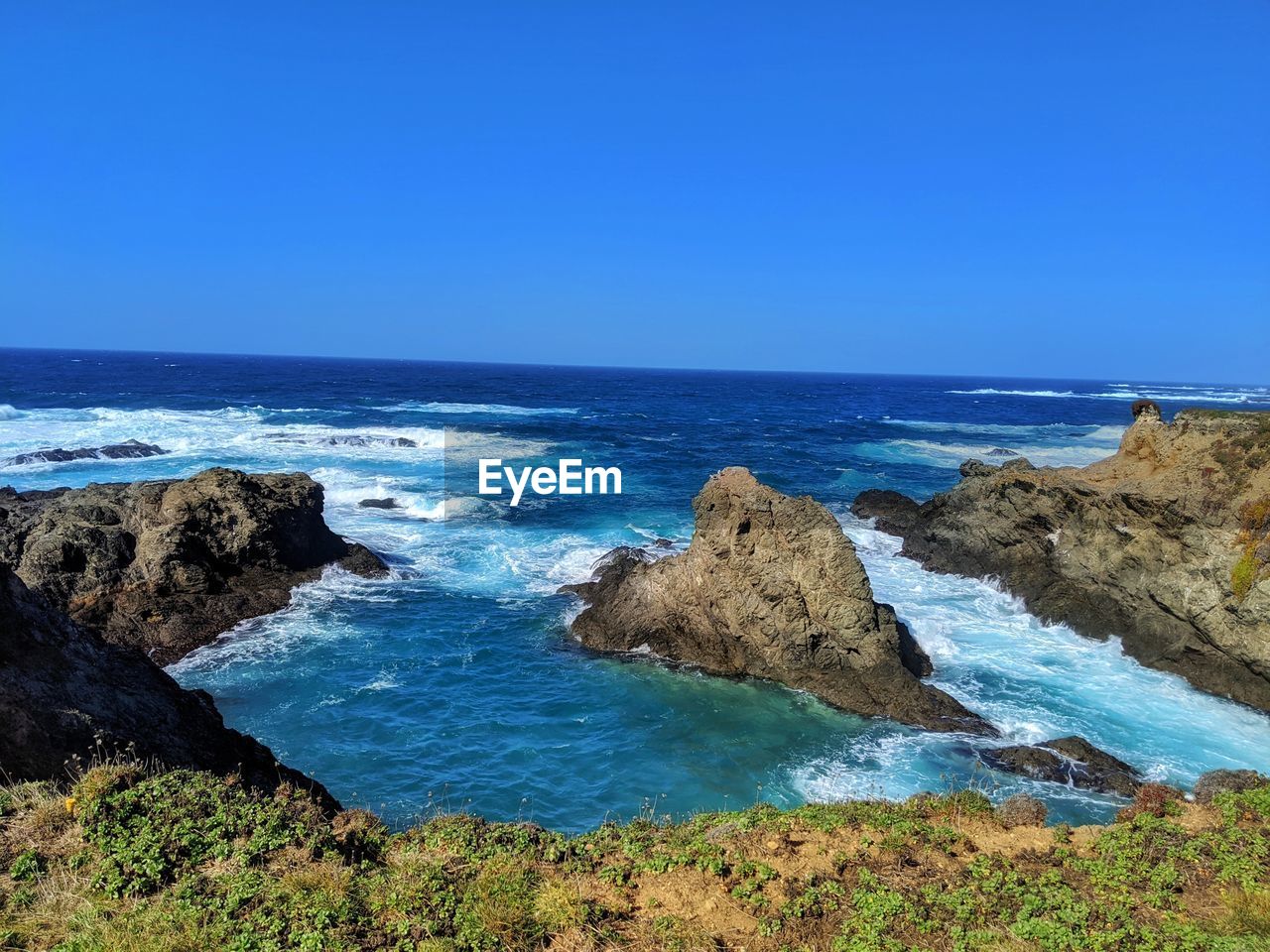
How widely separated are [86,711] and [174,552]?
15.2m

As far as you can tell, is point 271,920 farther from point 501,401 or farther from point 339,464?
point 501,401

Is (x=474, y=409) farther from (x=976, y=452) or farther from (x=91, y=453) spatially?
(x=976, y=452)

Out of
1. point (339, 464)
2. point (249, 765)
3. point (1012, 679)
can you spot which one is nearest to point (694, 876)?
point (249, 765)

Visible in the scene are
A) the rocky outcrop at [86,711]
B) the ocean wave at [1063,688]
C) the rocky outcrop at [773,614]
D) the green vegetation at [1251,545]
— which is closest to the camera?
the rocky outcrop at [86,711]

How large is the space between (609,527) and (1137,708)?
21.4 metres

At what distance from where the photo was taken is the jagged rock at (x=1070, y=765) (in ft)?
48.7

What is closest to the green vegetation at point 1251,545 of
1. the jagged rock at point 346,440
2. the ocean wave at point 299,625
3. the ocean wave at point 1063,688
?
the ocean wave at point 1063,688

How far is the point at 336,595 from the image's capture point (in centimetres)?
2455

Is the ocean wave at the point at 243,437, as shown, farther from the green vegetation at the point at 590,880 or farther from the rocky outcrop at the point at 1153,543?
the green vegetation at the point at 590,880

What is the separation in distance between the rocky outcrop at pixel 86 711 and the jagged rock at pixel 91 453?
41540 millimetres

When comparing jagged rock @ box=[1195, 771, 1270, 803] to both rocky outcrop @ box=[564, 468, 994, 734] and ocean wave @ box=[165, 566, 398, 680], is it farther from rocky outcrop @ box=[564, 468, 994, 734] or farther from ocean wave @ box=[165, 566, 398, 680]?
ocean wave @ box=[165, 566, 398, 680]

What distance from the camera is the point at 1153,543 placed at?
2205 cm

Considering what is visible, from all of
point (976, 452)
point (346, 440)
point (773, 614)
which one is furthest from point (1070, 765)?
point (976, 452)

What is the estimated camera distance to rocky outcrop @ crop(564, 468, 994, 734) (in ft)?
61.6
